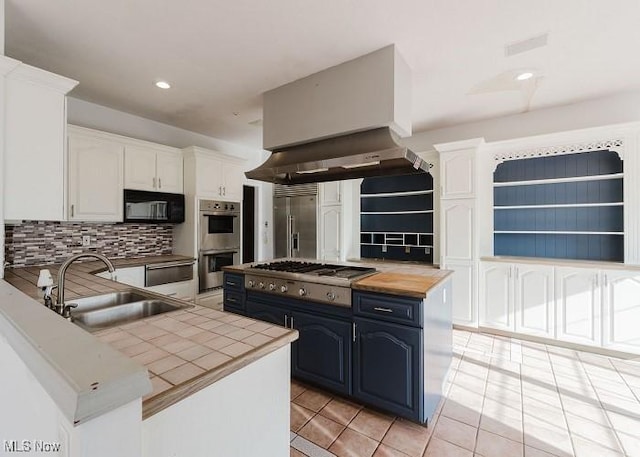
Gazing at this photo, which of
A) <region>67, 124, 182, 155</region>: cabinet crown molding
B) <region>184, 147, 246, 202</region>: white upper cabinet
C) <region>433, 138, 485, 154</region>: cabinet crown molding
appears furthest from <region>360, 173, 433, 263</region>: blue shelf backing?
<region>67, 124, 182, 155</region>: cabinet crown molding

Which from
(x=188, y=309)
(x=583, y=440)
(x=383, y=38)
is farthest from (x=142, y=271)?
(x=583, y=440)

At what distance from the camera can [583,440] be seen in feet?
6.03

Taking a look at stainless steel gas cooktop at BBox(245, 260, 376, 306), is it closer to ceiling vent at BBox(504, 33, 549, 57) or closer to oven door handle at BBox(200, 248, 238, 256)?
oven door handle at BBox(200, 248, 238, 256)

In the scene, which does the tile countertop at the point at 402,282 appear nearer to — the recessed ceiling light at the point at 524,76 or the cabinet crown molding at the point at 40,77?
the recessed ceiling light at the point at 524,76

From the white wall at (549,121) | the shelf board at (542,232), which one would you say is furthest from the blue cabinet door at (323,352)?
the white wall at (549,121)

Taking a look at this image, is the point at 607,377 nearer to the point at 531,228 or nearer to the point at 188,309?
the point at 531,228

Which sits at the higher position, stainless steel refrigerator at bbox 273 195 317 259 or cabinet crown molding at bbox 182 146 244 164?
cabinet crown molding at bbox 182 146 244 164

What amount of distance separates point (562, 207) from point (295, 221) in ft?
11.6

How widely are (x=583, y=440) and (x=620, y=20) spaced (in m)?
2.71

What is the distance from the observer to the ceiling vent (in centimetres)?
218

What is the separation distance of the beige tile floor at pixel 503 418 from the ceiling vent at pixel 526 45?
104 inches

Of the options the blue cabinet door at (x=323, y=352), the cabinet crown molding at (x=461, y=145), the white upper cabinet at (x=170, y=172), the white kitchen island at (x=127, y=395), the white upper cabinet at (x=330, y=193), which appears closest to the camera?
the white kitchen island at (x=127, y=395)

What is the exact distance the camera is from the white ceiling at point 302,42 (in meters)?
1.88
